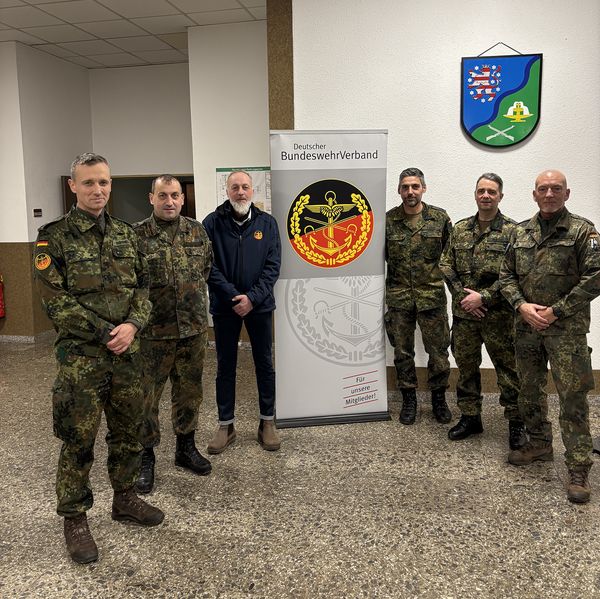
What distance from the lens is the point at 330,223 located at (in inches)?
131

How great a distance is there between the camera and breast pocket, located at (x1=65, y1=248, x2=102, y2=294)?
2047 millimetres

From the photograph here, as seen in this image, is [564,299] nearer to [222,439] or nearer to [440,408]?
[440,408]

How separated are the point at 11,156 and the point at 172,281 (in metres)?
4.34

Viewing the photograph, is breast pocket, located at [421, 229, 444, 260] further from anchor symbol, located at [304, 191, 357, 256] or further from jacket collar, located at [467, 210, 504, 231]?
anchor symbol, located at [304, 191, 357, 256]

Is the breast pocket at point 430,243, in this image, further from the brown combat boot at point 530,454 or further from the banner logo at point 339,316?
the brown combat boot at point 530,454

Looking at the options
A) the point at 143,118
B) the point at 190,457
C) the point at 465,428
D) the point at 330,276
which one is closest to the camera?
the point at 190,457

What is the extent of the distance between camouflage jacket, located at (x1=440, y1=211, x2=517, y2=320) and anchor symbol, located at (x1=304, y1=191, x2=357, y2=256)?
0.58 metres

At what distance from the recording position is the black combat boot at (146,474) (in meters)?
2.68

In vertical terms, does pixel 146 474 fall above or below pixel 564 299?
below

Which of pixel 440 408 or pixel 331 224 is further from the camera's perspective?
pixel 440 408

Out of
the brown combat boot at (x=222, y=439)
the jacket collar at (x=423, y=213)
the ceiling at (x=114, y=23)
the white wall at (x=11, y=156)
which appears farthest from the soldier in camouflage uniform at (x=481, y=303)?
the white wall at (x=11, y=156)

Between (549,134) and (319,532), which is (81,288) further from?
(549,134)

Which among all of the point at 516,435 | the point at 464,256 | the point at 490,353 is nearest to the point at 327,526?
the point at 516,435

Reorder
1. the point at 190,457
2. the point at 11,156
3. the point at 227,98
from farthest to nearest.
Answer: the point at 11,156 → the point at 227,98 → the point at 190,457
